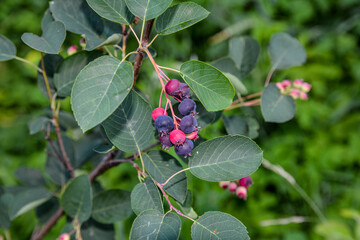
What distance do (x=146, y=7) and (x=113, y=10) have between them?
2.4 inches

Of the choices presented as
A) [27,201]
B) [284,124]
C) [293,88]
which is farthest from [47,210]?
[284,124]

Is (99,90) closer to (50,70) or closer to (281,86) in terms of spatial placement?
(50,70)

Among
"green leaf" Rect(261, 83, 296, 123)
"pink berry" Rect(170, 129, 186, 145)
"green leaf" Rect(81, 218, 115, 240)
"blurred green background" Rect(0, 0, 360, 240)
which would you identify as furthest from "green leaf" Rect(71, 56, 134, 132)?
"blurred green background" Rect(0, 0, 360, 240)

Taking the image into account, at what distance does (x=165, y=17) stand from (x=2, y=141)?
7.07ft

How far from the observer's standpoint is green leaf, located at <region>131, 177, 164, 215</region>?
56cm

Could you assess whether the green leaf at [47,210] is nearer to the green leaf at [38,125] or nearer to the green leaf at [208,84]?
the green leaf at [38,125]

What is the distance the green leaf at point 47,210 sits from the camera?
0.97 metres

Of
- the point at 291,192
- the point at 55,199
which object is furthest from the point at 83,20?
the point at 291,192

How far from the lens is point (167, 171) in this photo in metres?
0.63

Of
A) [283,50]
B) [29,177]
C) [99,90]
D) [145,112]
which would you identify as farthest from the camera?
[29,177]

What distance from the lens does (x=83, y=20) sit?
0.69 m

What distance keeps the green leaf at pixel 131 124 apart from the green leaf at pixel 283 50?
0.49 m

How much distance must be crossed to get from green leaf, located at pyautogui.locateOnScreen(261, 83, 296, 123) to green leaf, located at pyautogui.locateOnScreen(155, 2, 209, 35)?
0.30 meters

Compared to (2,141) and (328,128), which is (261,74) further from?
(2,141)
